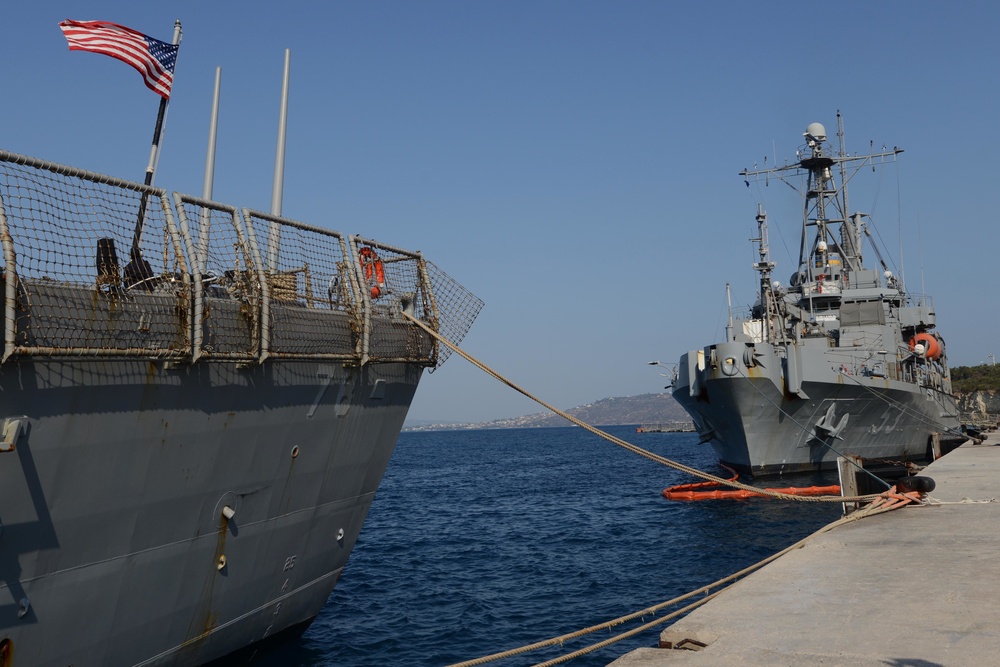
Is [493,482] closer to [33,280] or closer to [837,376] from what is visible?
[837,376]

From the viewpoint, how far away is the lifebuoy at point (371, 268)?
9.81 metres

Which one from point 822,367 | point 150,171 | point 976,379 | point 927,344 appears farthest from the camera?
point 976,379

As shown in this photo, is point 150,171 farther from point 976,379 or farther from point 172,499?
point 976,379

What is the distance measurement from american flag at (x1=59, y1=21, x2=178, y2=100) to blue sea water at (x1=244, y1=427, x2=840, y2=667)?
6900mm

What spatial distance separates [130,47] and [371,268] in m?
3.57

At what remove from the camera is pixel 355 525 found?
34.9ft

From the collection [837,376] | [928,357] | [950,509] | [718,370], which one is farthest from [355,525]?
[928,357]

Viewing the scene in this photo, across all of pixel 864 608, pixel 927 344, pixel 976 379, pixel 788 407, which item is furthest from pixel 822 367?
pixel 976 379

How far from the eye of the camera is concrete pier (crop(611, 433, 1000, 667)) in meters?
5.95

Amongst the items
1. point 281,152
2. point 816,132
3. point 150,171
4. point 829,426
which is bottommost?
point 829,426

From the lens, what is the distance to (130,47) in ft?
27.8

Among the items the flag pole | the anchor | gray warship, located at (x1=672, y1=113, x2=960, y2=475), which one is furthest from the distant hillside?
the flag pole

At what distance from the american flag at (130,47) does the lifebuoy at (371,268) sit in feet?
9.28

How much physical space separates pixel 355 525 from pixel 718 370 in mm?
20291
